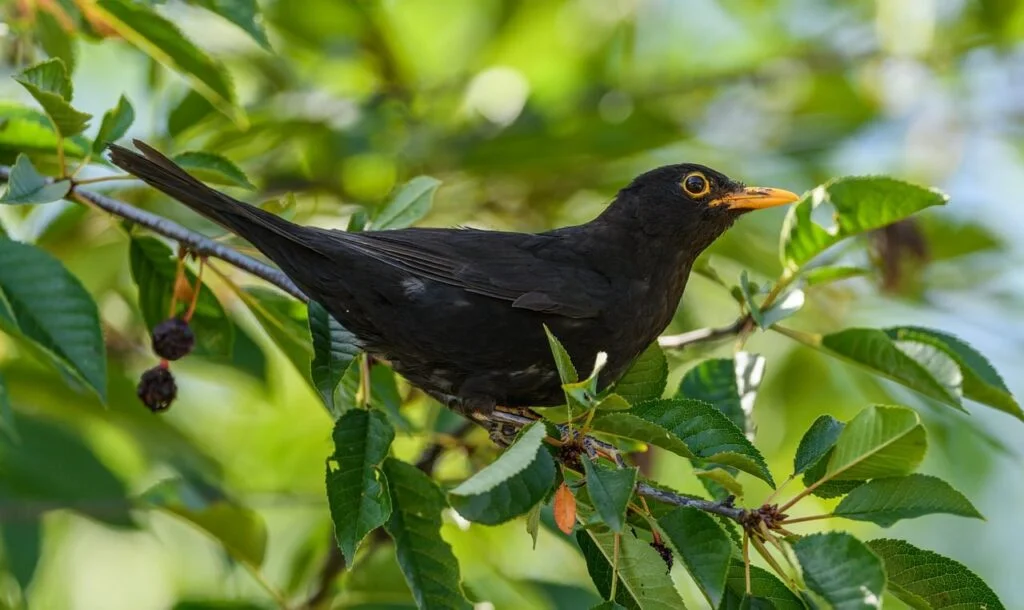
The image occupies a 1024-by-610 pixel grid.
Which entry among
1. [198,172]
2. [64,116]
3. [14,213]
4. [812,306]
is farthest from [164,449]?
[812,306]

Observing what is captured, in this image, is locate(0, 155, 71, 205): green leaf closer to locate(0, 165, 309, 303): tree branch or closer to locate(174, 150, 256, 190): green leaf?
locate(0, 165, 309, 303): tree branch

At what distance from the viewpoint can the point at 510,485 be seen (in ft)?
8.54

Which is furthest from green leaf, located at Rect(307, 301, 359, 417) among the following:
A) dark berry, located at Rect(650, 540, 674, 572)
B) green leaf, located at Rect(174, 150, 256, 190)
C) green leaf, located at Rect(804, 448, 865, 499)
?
green leaf, located at Rect(804, 448, 865, 499)

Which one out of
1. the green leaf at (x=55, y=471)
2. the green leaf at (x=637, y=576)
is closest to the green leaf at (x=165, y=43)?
the green leaf at (x=55, y=471)

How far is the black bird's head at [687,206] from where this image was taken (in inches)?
183

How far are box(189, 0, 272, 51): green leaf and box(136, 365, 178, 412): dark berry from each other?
113cm

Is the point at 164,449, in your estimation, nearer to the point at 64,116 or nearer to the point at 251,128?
the point at 251,128

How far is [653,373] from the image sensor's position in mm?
3762

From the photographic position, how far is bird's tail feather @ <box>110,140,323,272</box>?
12.0 feet

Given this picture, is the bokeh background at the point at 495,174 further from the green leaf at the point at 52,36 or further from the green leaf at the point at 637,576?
the green leaf at the point at 637,576

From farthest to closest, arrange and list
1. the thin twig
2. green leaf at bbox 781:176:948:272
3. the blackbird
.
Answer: the blackbird < the thin twig < green leaf at bbox 781:176:948:272

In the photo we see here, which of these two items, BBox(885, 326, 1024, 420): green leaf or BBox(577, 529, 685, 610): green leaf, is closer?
BBox(577, 529, 685, 610): green leaf

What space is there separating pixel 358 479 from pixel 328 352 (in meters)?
0.47

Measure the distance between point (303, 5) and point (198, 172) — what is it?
2669mm
